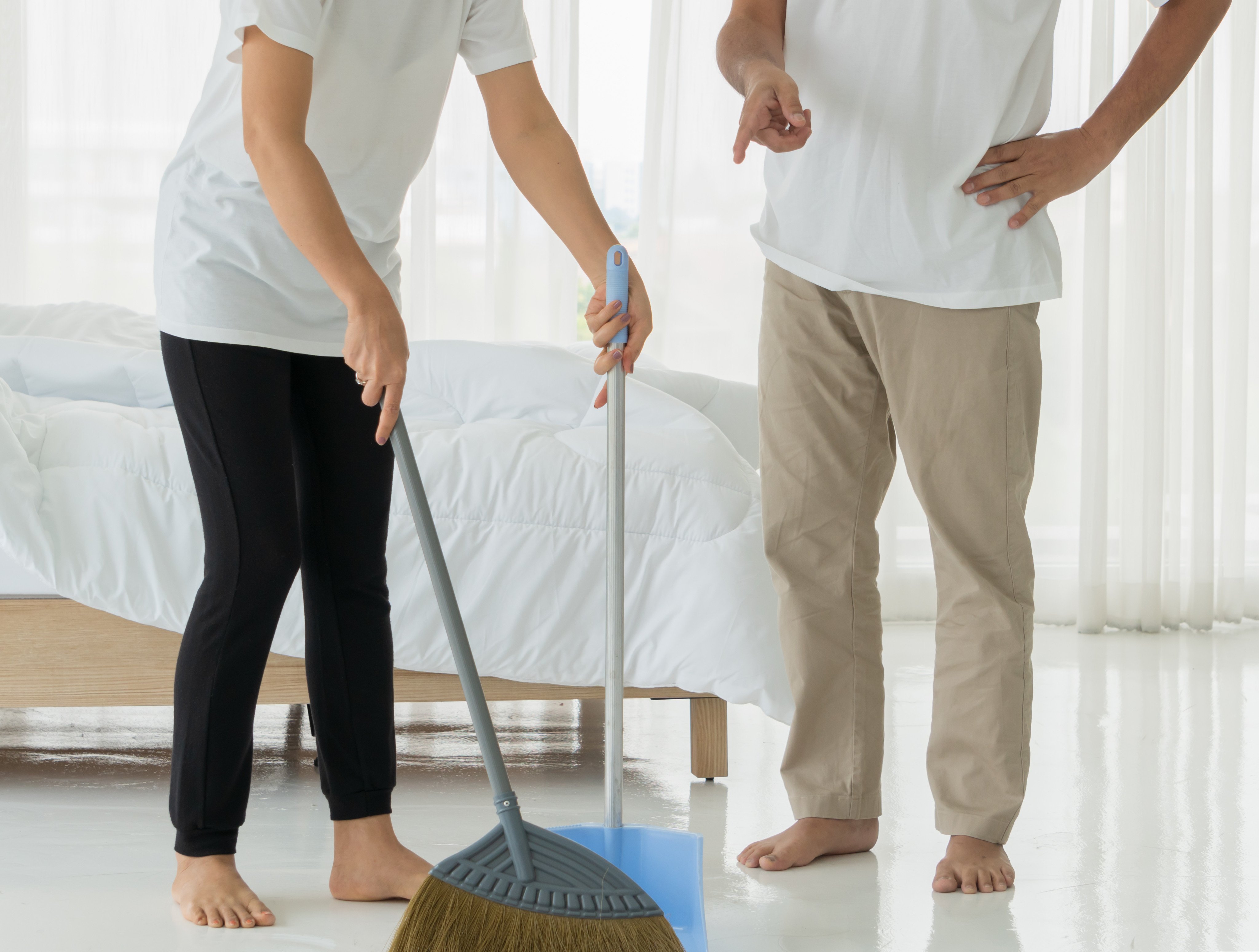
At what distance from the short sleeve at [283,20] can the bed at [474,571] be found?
748 mm

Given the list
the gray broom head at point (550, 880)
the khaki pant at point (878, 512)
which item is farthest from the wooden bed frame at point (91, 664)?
the gray broom head at point (550, 880)

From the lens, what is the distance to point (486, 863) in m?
0.91

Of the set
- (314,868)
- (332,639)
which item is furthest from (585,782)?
(332,639)

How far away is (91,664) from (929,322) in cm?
123

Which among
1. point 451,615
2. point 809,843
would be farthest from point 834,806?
point 451,615

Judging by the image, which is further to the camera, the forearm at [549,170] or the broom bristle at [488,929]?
the forearm at [549,170]

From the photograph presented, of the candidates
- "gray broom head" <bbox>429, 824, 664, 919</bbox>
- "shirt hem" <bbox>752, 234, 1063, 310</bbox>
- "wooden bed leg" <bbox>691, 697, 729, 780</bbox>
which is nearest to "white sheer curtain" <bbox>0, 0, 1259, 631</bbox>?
"wooden bed leg" <bbox>691, 697, 729, 780</bbox>

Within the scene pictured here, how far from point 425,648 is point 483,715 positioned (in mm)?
662

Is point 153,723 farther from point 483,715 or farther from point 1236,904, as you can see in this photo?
point 1236,904

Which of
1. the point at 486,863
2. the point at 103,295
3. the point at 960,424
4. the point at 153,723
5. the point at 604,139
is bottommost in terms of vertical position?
the point at 153,723

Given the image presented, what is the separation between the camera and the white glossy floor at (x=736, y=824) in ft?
3.83

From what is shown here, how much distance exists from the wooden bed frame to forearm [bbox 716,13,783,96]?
90 cm

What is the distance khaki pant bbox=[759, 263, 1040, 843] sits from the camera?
Answer: 4.18 feet

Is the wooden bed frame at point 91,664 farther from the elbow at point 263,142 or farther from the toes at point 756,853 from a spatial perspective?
the elbow at point 263,142
